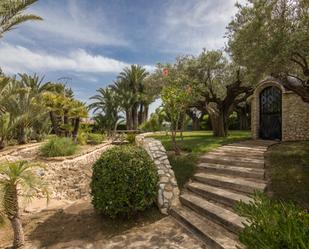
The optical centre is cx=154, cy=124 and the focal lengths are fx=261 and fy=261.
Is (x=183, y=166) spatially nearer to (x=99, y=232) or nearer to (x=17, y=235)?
(x=99, y=232)

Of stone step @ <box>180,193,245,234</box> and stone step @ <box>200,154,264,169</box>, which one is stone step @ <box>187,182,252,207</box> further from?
stone step @ <box>200,154,264,169</box>

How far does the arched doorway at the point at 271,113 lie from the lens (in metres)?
13.3

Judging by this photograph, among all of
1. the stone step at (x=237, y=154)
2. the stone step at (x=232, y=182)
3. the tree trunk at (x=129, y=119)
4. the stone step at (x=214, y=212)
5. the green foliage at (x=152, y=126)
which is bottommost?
the stone step at (x=214, y=212)

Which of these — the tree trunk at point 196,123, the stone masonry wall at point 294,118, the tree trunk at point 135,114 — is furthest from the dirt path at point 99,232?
the tree trunk at point 135,114

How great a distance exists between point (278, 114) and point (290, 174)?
720cm

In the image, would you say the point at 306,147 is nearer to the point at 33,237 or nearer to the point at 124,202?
the point at 124,202

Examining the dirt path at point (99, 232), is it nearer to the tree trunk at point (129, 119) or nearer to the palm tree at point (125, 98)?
the palm tree at point (125, 98)

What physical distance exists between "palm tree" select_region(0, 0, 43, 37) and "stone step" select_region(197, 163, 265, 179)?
7.83m

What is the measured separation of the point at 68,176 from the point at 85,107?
25.7 feet

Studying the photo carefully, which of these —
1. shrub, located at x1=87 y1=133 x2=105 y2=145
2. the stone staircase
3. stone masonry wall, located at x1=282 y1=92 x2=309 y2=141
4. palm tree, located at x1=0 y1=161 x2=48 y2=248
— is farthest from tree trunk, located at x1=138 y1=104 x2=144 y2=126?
palm tree, located at x1=0 y1=161 x2=48 y2=248

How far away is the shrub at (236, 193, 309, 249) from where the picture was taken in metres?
2.04

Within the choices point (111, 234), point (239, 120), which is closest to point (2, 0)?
point (111, 234)

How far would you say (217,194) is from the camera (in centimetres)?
646

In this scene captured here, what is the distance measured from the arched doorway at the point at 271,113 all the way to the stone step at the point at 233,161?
585 centimetres
